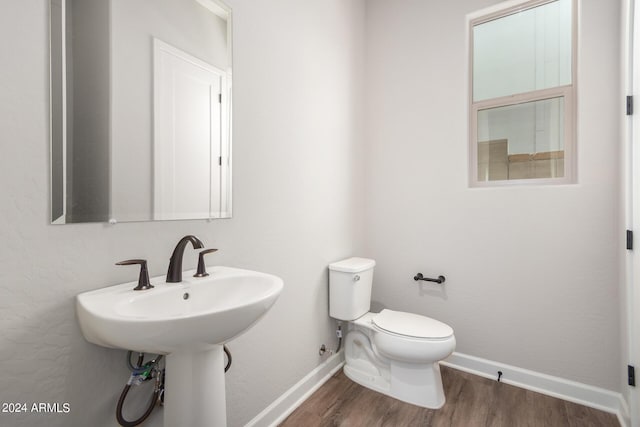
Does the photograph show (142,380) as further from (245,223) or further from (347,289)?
(347,289)

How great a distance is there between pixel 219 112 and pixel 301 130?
1.87 feet

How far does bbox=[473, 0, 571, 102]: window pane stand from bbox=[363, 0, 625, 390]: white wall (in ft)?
0.41

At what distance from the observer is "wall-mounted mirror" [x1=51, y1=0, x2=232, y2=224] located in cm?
85

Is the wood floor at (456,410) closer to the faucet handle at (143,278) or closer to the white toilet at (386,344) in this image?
the white toilet at (386,344)

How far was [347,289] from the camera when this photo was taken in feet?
6.24

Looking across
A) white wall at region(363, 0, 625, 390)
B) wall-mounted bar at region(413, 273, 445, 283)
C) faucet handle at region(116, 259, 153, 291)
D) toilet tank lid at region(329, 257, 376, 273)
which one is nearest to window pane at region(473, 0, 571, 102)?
white wall at region(363, 0, 625, 390)

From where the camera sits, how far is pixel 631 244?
4.43 feet

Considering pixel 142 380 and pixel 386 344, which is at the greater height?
pixel 142 380

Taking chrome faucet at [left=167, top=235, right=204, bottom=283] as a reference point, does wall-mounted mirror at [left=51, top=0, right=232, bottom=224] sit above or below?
above

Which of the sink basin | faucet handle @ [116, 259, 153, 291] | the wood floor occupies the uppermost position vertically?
faucet handle @ [116, 259, 153, 291]

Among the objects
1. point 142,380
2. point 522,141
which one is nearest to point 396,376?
point 142,380

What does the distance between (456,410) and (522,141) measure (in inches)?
68.4

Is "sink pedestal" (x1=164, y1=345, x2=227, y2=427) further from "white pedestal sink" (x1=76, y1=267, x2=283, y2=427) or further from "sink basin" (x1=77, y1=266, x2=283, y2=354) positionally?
"sink basin" (x1=77, y1=266, x2=283, y2=354)

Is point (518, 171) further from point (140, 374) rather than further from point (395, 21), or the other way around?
point (140, 374)
